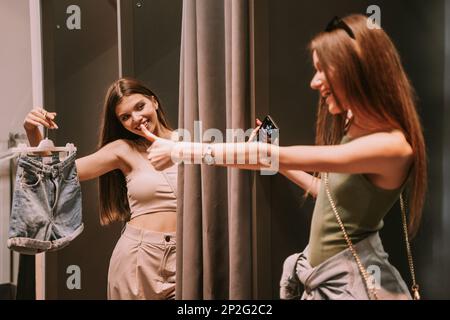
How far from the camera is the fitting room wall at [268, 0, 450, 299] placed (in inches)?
48.4

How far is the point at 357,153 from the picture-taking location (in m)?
0.98

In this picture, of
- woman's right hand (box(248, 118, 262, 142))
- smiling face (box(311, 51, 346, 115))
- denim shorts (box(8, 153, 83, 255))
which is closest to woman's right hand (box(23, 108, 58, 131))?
denim shorts (box(8, 153, 83, 255))

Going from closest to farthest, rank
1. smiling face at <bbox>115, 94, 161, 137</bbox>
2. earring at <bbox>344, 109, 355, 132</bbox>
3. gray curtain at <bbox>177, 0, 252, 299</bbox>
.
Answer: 1. earring at <bbox>344, 109, 355, 132</bbox>
2. gray curtain at <bbox>177, 0, 252, 299</bbox>
3. smiling face at <bbox>115, 94, 161, 137</bbox>

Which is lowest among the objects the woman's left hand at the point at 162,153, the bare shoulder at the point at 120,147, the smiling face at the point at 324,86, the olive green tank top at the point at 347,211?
the olive green tank top at the point at 347,211

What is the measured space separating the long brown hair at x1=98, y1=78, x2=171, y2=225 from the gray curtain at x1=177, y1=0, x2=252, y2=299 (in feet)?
0.48

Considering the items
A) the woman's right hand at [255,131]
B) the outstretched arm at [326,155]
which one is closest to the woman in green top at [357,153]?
the outstretched arm at [326,155]

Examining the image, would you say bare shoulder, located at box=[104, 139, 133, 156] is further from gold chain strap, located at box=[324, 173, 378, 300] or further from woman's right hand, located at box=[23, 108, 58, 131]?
gold chain strap, located at box=[324, 173, 378, 300]

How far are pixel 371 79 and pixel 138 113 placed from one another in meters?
0.65

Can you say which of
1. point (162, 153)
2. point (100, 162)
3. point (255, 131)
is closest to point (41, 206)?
point (100, 162)

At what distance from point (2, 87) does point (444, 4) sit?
1287 mm

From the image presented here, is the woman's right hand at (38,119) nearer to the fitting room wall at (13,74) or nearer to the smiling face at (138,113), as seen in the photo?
the fitting room wall at (13,74)

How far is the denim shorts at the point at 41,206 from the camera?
1300 mm

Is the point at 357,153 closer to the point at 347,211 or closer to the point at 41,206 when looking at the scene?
the point at 347,211

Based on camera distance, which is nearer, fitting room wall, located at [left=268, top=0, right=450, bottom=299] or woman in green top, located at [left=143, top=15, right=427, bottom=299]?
woman in green top, located at [left=143, top=15, right=427, bottom=299]
